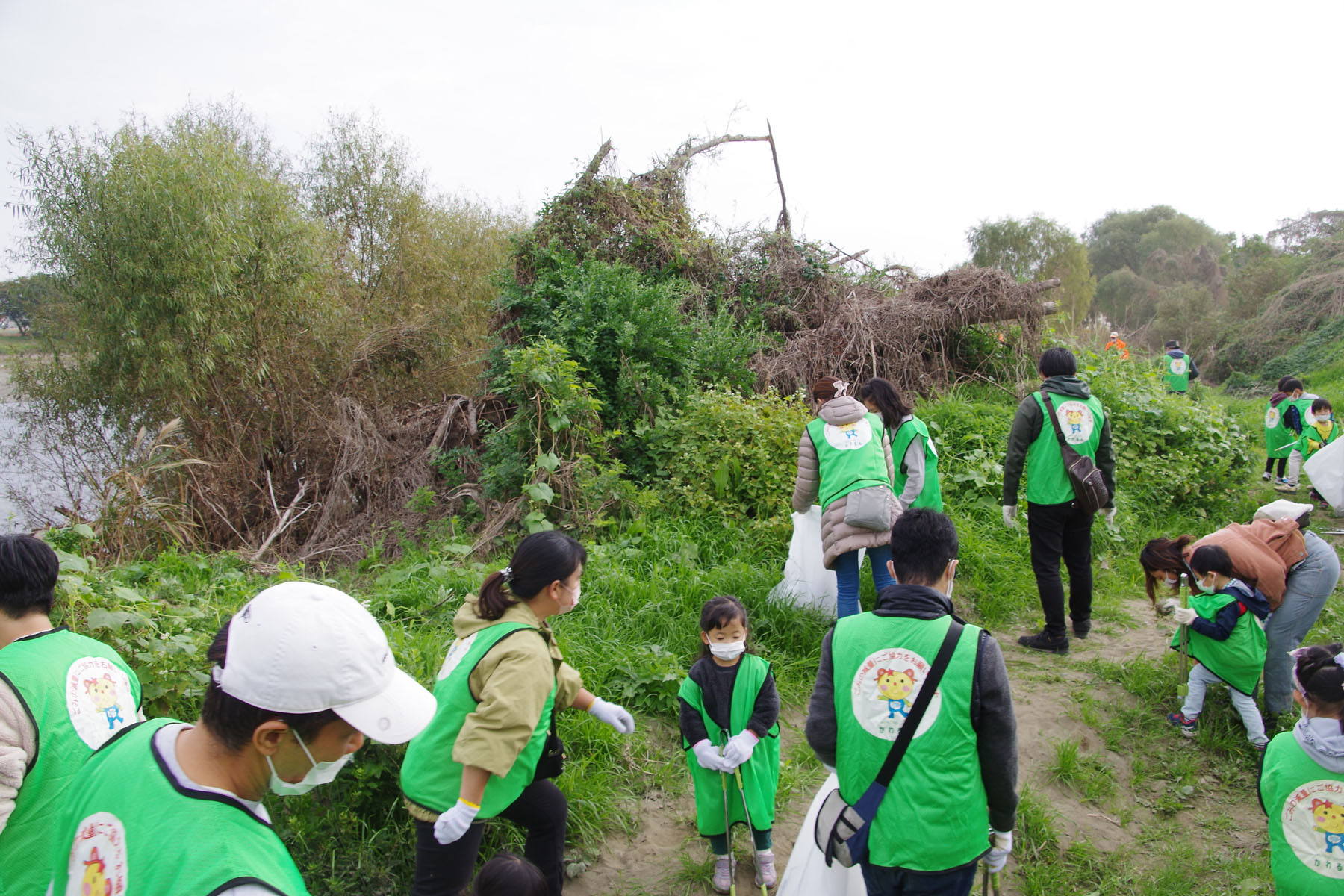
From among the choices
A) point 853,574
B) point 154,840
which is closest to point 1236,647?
point 853,574

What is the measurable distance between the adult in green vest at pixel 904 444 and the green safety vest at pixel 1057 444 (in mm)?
609

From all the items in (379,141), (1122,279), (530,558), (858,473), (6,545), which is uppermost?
(379,141)

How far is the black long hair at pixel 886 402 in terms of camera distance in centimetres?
463

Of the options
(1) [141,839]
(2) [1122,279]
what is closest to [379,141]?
(1) [141,839]

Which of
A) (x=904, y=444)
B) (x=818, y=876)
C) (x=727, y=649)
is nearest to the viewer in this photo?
(x=818, y=876)

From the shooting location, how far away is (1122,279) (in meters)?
37.5

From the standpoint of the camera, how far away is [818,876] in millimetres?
2396

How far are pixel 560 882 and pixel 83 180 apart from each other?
400 inches

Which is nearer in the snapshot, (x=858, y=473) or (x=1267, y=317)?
(x=858, y=473)

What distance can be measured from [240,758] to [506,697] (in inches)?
34.6

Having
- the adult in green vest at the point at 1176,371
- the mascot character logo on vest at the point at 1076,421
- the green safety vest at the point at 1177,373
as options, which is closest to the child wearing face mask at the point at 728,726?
the mascot character logo on vest at the point at 1076,421

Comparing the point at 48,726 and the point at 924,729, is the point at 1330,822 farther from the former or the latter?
the point at 48,726

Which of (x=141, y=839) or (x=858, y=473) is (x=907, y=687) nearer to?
(x=141, y=839)

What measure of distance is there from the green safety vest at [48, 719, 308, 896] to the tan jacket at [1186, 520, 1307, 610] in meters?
4.24
